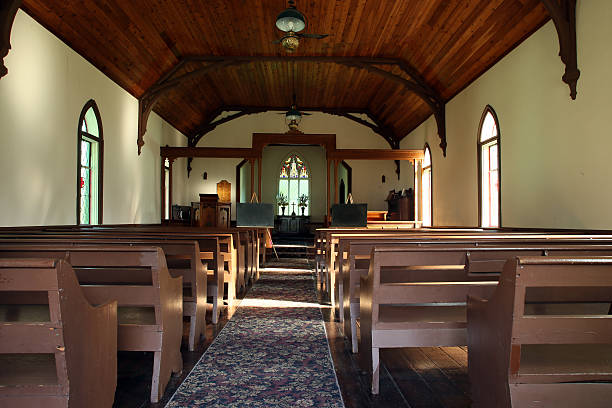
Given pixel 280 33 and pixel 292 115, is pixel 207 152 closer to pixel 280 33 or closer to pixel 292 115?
pixel 292 115

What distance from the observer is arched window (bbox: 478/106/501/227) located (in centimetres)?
733

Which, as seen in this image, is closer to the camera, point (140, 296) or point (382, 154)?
point (140, 296)

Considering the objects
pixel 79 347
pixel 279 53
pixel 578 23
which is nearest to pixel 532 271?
pixel 79 347

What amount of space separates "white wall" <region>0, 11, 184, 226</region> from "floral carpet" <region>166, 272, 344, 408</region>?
3.22 metres

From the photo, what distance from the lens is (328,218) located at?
1051cm

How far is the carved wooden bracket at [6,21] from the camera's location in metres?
4.78

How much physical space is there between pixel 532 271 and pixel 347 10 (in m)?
6.55

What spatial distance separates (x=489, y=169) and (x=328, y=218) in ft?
12.8

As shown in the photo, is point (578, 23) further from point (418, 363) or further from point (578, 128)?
point (418, 363)

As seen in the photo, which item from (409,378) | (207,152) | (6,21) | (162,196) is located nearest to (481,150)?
(207,152)

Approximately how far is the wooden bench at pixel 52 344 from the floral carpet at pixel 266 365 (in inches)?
23.4

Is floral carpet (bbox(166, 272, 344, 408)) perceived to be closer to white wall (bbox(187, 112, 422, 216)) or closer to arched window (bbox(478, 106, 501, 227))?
arched window (bbox(478, 106, 501, 227))

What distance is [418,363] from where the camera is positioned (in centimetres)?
258

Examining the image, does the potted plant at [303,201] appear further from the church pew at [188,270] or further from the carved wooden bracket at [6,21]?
the church pew at [188,270]
